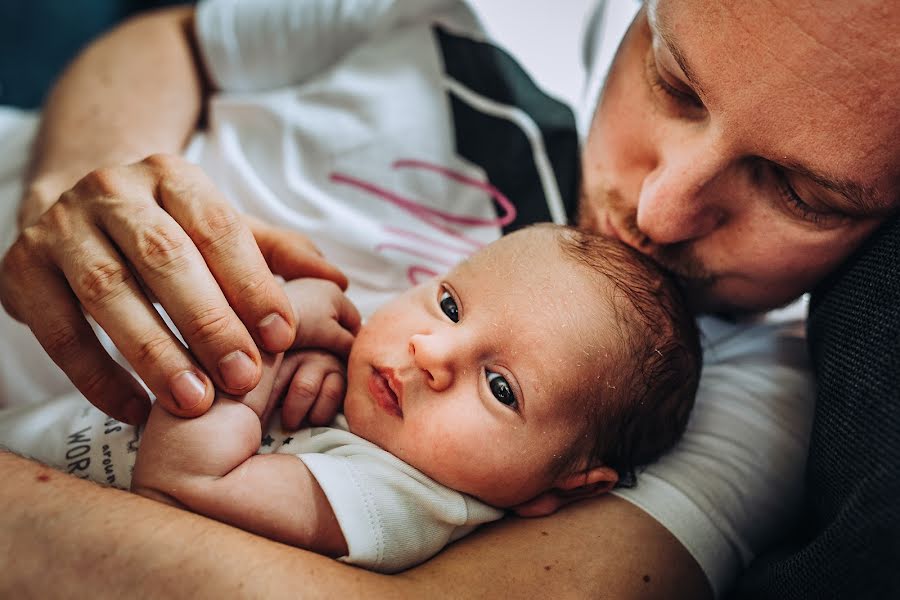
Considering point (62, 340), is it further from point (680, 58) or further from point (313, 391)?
point (680, 58)

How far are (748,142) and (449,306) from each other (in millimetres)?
451

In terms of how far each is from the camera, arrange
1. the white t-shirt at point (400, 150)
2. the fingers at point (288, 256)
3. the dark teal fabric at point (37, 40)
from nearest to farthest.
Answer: the fingers at point (288, 256)
the white t-shirt at point (400, 150)
the dark teal fabric at point (37, 40)

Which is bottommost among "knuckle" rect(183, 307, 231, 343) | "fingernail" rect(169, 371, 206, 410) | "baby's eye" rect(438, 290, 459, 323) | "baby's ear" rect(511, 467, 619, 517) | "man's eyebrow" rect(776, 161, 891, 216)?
"baby's ear" rect(511, 467, 619, 517)

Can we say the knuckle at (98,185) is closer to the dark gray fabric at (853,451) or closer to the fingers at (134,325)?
the fingers at (134,325)

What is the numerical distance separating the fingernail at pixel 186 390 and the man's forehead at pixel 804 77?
2.39 ft

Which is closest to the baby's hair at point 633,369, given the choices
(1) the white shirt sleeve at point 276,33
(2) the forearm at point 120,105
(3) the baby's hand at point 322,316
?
(3) the baby's hand at point 322,316

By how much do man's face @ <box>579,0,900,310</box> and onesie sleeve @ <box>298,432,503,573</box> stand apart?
50 cm

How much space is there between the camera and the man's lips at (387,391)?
3.12 feet

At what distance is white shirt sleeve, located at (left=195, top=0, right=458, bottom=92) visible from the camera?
5.04ft

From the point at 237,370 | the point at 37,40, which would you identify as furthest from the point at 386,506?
the point at 37,40

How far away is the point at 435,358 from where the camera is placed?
92 cm

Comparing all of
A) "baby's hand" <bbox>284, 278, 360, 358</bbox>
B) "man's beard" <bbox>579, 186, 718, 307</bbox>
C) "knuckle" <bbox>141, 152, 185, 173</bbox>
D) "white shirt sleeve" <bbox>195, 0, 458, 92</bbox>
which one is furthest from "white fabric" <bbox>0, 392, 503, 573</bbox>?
"white shirt sleeve" <bbox>195, 0, 458, 92</bbox>

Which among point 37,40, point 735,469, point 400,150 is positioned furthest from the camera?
point 37,40

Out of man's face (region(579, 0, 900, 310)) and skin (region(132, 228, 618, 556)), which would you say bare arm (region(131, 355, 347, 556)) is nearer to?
skin (region(132, 228, 618, 556))
